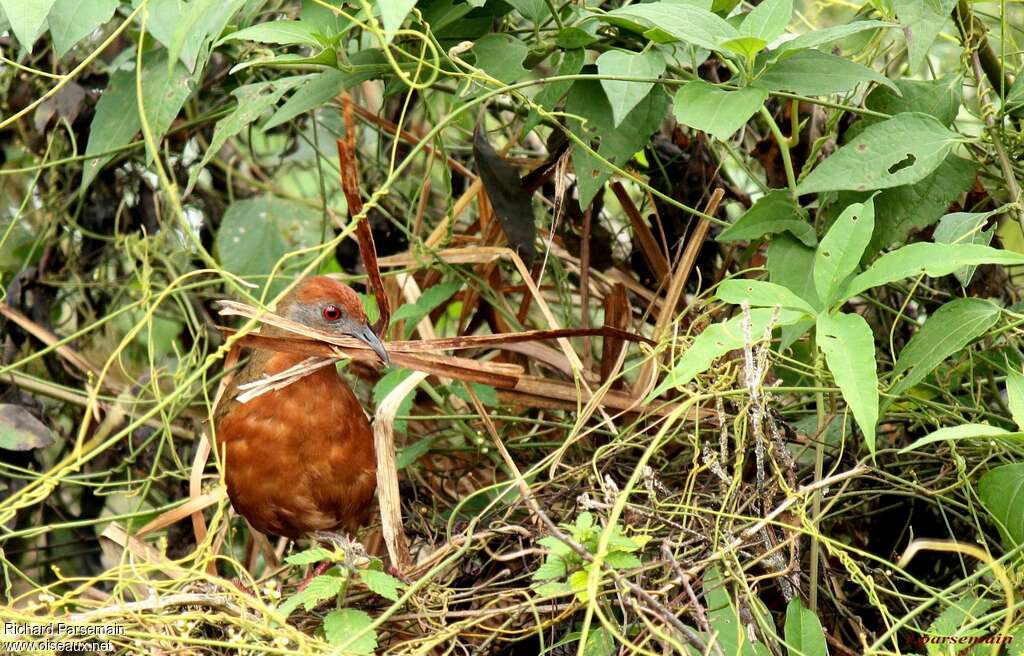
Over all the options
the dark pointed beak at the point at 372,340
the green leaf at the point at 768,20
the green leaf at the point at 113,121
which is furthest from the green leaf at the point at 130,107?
the green leaf at the point at 768,20

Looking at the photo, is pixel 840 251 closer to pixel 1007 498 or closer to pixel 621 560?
pixel 1007 498

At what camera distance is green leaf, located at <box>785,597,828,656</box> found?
7.68ft

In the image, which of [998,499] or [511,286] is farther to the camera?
[511,286]

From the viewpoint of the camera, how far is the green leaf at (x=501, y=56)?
2.78m

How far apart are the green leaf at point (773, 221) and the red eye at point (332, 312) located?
1298mm

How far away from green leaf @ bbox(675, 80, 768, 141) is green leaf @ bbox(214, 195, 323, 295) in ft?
5.97

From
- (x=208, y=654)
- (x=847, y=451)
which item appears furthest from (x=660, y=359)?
(x=208, y=654)

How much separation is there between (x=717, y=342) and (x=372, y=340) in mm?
1320

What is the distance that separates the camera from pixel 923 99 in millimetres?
2725

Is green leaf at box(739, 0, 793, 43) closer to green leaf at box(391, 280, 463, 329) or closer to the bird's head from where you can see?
green leaf at box(391, 280, 463, 329)

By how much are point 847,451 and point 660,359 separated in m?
0.54

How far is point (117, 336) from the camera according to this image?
4527 millimetres

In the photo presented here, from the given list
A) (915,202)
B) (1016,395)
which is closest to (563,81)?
(915,202)

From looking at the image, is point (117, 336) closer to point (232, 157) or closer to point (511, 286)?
point (232, 157)
